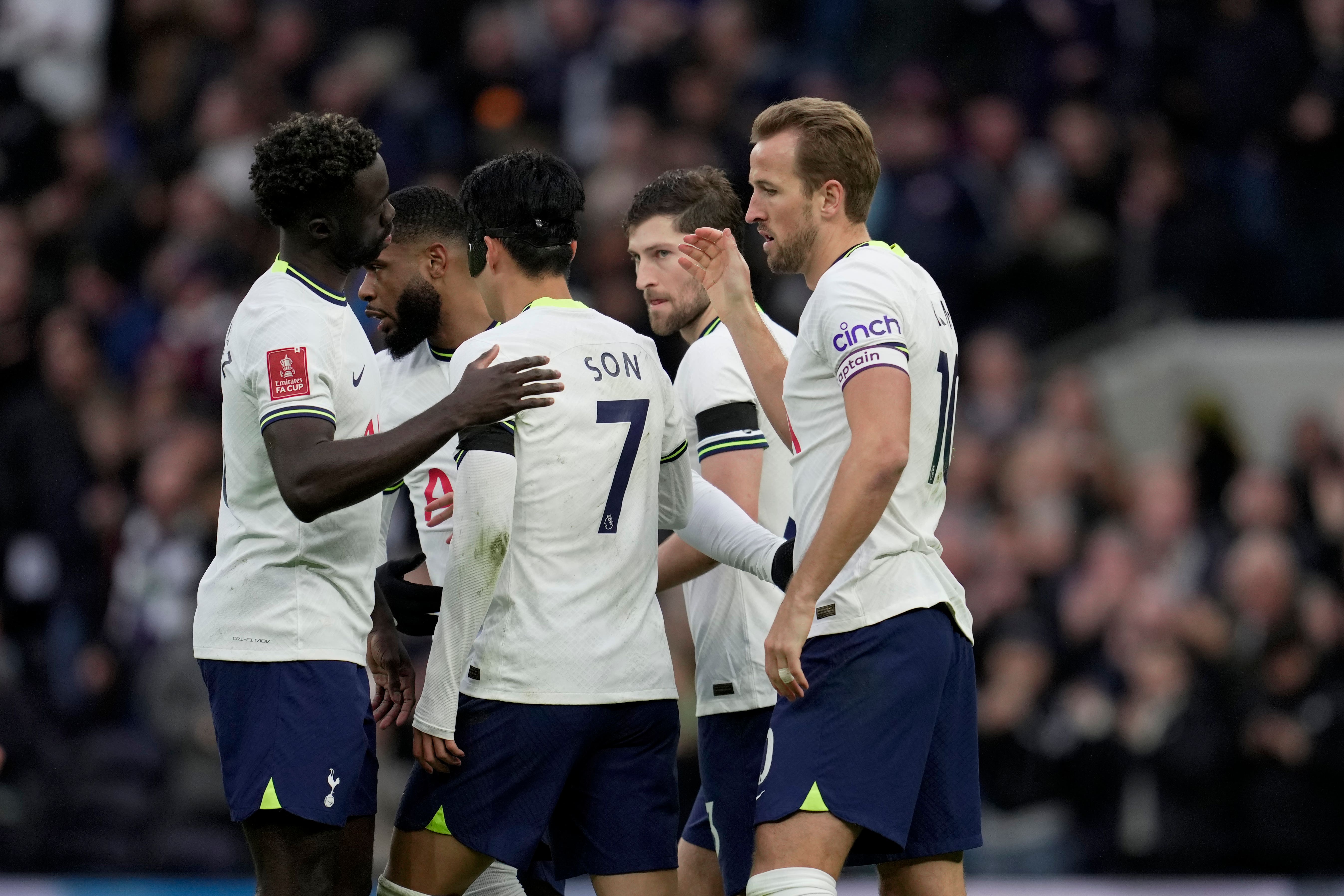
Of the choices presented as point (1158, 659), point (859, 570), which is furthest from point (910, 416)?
point (1158, 659)

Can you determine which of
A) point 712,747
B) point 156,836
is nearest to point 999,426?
point 156,836

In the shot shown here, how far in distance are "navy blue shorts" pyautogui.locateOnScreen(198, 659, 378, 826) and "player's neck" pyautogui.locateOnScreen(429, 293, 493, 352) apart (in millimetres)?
1415

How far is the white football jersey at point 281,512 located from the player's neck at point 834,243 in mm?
1246

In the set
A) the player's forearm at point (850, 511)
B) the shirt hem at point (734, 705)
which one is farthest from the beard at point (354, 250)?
the shirt hem at point (734, 705)

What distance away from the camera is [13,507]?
10992 mm

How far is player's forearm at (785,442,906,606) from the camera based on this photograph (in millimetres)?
4246

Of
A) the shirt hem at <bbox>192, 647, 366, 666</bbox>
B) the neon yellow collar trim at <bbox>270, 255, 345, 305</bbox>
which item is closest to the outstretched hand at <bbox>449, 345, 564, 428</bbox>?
the neon yellow collar trim at <bbox>270, 255, 345, 305</bbox>

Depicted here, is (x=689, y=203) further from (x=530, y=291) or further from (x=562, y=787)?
(x=562, y=787)

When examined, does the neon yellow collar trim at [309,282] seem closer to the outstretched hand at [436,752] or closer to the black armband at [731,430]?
the outstretched hand at [436,752]

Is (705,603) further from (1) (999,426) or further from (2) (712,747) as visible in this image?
(1) (999,426)

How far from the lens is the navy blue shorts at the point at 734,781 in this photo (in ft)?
16.9

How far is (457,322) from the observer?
5.53 m

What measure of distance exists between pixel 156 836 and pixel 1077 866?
16.5ft

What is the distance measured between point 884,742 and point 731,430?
Result: 1.28 meters
